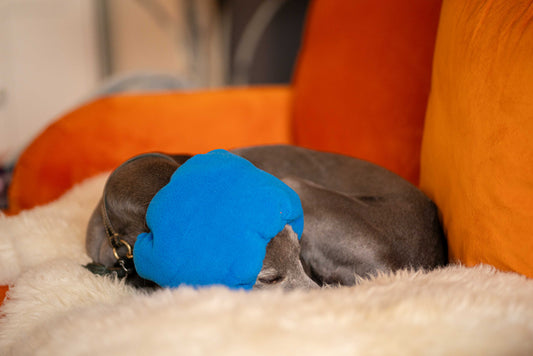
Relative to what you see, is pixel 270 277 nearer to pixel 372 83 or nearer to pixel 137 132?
pixel 372 83

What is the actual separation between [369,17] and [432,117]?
0.57 m

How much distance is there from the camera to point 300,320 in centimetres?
64

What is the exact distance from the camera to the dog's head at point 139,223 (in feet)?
3.10

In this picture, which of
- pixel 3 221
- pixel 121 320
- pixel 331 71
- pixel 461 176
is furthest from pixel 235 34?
pixel 121 320

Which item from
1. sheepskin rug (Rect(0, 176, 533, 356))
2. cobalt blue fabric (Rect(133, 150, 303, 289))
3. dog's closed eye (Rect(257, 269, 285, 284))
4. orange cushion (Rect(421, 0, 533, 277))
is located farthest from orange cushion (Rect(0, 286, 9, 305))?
orange cushion (Rect(421, 0, 533, 277))

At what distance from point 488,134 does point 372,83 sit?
2.18 ft

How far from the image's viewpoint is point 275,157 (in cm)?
142

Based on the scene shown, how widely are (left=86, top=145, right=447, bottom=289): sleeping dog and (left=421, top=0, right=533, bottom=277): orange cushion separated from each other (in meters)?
0.08

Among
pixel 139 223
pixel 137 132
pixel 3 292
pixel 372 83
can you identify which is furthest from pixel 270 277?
pixel 137 132

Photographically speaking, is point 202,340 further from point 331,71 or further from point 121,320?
point 331,71

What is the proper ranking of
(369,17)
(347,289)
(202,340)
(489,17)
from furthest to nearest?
(369,17) < (489,17) < (347,289) < (202,340)

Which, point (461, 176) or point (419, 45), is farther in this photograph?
point (419, 45)

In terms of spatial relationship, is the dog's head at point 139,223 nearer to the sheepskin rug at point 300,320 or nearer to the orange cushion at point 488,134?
the sheepskin rug at point 300,320

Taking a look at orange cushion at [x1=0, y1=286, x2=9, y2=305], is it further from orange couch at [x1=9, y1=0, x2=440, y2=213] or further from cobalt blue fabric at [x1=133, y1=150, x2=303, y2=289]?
orange couch at [x1=9, y1=0, x2=440, y2=213]
